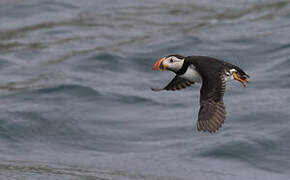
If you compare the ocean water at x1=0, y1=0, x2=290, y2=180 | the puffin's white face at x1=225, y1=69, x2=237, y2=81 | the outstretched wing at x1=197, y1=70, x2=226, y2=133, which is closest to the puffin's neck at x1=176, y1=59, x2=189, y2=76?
the outstretched wing at x1=197, y1=70, x2=226, y2=133

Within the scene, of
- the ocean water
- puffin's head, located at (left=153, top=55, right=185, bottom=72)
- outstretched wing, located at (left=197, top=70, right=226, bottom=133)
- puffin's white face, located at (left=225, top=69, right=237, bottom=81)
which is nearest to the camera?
outstretched wing, located at (left=197, top=70, right=226, bottom=133)

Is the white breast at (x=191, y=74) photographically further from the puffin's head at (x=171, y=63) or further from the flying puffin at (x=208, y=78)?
the puffin's head at (x=171, y=63)

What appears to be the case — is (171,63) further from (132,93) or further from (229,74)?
(132,93)

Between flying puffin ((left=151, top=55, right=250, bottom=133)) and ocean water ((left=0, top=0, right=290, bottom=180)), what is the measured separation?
2182 mm

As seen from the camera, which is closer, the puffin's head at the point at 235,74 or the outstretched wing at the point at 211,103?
the outstretched wing at the point at 211,103

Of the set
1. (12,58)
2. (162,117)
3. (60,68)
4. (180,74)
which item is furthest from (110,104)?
(180,74)

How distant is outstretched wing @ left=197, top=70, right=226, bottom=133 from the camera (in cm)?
759

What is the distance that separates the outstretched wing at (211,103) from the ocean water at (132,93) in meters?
2.38

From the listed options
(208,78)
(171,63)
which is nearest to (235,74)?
(208,78)

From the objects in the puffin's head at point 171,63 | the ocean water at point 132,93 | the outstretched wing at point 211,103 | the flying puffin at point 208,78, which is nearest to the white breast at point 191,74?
the flying puffin at point 208,78

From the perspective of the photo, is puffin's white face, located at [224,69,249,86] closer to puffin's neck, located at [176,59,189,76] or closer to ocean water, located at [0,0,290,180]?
puffin's neck, located at [176,59,189,76]

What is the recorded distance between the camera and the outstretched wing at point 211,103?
759cm

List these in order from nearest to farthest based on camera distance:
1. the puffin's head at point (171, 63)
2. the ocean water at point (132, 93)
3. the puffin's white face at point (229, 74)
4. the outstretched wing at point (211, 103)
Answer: the outstretched wing at point (211, 103) < the puffin's white face at point (229, 74) < the puffin's head at point (171, 63) < the ocean water at point (132, 93)

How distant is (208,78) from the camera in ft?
26.3
